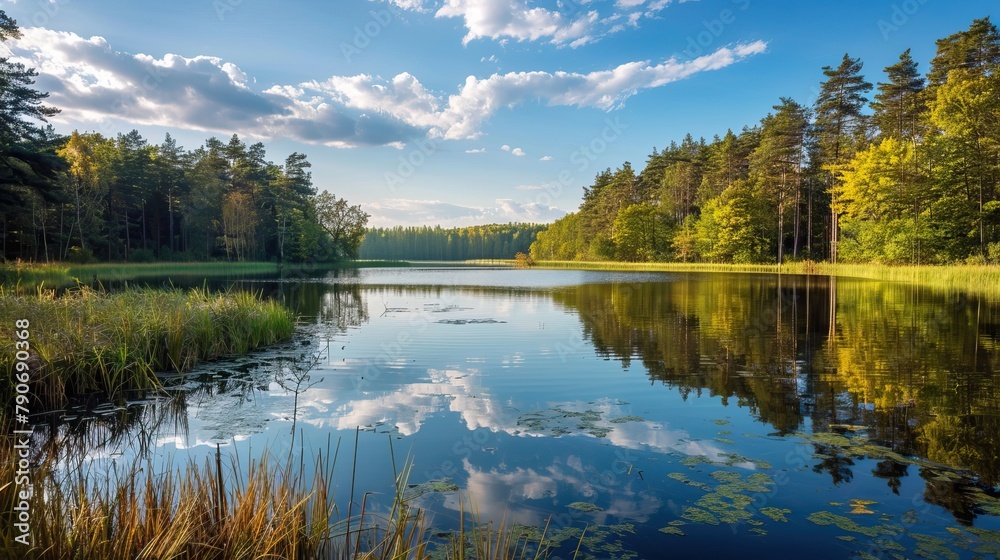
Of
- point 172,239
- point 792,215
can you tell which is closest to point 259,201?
point 172,239

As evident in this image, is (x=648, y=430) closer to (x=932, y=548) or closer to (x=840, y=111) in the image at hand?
(x=932, y=548)

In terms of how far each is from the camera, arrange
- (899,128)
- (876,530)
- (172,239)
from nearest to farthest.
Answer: (876,530) → (899,128) → (172,239)

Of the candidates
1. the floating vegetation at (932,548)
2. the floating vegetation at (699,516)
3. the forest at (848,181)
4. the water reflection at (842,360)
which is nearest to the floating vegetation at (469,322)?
the water reflection at (842,360)

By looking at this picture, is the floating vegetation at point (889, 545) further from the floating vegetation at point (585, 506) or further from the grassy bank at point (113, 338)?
the grassy bank at point (113, 338)

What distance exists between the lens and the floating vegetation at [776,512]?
16.1 ft

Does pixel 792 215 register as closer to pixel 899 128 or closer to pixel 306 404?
pixel 899 128

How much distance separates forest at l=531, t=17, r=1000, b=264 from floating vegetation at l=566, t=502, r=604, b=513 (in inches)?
1780

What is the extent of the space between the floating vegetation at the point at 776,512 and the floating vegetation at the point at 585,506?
1542 millimetres

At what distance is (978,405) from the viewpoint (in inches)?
333

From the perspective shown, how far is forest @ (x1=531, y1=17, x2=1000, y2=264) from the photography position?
43062 mm

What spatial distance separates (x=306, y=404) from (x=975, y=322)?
69.7 feet

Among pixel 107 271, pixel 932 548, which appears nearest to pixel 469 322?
pixel 932 548

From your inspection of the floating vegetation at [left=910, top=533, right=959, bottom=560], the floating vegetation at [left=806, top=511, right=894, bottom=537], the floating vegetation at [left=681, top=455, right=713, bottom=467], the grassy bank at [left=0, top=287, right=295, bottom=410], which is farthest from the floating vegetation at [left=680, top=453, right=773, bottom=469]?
the grassy bank at [left=0, top=287, right=295, bottom=410]

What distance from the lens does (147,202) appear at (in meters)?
66.4
